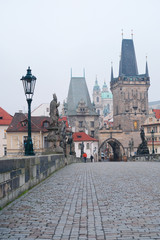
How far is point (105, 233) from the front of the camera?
493cm

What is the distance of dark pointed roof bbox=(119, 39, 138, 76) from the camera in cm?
10362

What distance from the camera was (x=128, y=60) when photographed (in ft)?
342

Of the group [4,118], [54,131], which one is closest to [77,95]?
[4,118]

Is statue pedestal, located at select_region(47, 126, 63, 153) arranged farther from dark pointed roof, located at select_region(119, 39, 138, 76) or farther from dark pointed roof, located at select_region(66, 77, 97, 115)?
dark pointed roof, located at select_region(119, 39, 138, 76)

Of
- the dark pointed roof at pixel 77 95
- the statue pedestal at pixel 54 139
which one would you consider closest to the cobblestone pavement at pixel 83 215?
the statue pedestal at pixel 54 139

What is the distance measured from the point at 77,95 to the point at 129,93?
44.6ft

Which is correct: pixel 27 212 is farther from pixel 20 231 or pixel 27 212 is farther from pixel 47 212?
pixel 20 231

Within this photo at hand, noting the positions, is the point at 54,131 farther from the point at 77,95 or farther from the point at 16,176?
the point at 77,95

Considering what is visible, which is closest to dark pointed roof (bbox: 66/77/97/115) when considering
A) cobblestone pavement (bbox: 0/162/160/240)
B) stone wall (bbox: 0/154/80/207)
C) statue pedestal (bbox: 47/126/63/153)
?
statue pedestal (bbox: 47/126/63/153)

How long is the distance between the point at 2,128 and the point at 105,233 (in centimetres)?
5892

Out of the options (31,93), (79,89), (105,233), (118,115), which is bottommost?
(105,233)

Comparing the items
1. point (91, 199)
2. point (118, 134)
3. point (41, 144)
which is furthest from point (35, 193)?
point (118, 134)

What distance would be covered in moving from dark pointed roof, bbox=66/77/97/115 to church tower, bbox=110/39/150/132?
7.63 metres

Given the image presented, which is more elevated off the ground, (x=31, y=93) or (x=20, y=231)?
(x=31, y=93)
